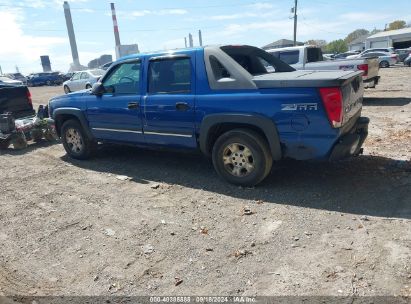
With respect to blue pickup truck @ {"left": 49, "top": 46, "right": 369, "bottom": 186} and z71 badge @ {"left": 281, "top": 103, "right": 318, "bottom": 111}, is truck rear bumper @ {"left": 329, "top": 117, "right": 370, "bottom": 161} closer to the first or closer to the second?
blue pickup truck @ {"left": 49, "top": 46, "right": 369, "bottom": 186}

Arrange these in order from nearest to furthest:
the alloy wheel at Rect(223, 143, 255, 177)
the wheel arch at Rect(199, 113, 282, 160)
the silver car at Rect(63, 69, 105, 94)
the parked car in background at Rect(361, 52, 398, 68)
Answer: the wheel arch at Rect(199, 113, 282, 160) → the alloy wheel at Rect(223, 143, 255, 177) → the silver car at Rect(63, 69, 105, 94) → the parked car in background at Rect(361, 52, 398, 68)

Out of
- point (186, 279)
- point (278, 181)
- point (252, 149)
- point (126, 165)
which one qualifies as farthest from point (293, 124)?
point (126, 165)

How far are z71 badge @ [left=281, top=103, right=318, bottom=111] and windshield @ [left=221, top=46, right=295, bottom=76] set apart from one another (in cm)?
131

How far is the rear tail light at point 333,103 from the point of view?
4.13 m

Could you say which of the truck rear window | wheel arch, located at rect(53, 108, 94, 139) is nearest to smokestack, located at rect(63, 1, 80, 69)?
the truck rear window

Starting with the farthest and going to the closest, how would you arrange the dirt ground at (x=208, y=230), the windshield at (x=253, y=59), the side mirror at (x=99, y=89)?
the side mirror at (x=99, y=89) → the windshield at (x=253, y=59) → the dirt ground at (x=208, y=230)

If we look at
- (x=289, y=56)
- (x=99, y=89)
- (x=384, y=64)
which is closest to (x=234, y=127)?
(x=99, y=89)

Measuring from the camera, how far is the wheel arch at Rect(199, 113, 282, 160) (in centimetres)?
457

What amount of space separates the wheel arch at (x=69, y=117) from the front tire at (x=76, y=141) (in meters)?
0.13

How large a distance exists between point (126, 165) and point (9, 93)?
183 inches

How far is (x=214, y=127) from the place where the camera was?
5039 millimetres

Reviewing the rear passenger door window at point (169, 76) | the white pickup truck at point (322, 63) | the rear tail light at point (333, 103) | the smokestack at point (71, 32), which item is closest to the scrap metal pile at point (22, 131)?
the rear passenger door window at point (169, 76)

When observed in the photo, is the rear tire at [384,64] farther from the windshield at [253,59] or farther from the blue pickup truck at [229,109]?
the blue pickup truck at [229,109]

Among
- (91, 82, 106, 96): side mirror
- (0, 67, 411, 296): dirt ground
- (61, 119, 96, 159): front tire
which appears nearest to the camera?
(0, 67, 411, 296): dirt ground
